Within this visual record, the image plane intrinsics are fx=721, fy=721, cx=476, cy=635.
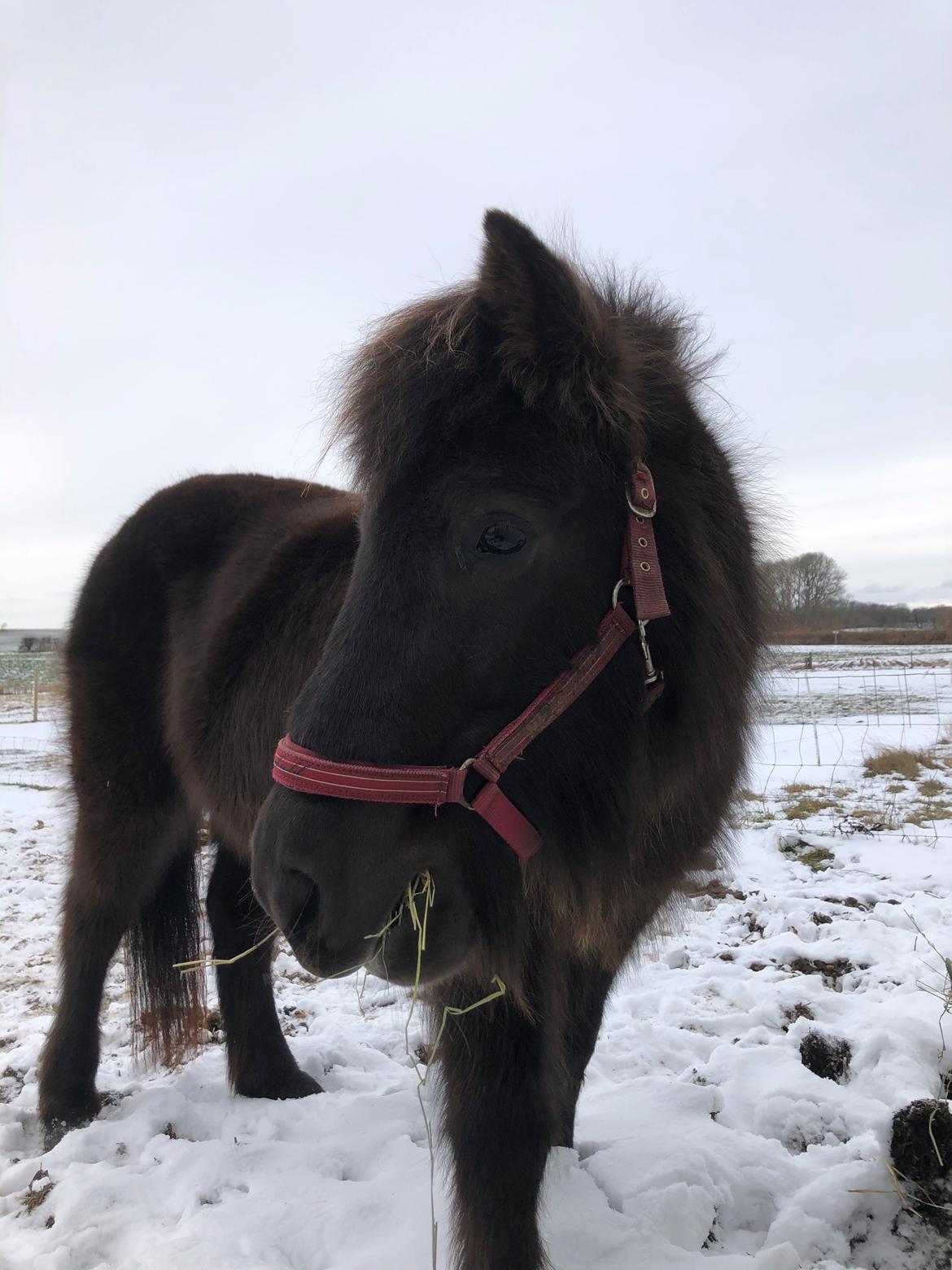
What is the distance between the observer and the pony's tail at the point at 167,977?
299cm

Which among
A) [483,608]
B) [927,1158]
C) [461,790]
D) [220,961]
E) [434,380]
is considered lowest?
[927,1158]

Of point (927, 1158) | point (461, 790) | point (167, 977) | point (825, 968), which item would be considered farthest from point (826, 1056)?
point (167, 977)

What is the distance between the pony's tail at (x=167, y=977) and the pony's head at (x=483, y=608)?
2.15m

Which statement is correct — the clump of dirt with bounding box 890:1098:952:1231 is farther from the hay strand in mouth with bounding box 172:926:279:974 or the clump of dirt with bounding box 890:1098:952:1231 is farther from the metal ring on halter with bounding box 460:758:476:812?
the hay strand in mouth with bounding box 172:926:279:974

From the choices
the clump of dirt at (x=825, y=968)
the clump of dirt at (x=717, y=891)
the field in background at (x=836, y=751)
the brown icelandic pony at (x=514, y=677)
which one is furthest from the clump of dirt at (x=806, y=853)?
the brown icelandic pony at (x=514, y=677)

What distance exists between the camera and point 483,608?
1.33m

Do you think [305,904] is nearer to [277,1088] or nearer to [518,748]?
[518,748]

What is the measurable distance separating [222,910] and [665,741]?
238cm

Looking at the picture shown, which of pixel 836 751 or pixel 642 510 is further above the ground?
pixel 642 510

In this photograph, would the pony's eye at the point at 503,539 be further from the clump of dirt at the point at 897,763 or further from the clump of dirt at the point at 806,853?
the clump of dirt at the point at 897,763

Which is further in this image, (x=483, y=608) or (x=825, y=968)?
(x=825, y=968)

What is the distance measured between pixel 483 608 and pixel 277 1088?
2.42 metres

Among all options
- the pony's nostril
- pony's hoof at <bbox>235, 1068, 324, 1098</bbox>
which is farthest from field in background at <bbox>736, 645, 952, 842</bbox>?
pony's hoof at <bbox>235, 1068, 324, 1098</bbox>

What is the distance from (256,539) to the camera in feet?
9.07
